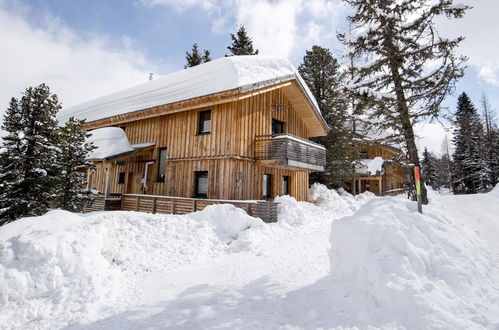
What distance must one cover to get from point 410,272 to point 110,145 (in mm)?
Answer: 16031

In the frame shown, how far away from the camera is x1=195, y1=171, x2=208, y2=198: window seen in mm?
14000

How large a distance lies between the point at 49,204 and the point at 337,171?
20.5 metres

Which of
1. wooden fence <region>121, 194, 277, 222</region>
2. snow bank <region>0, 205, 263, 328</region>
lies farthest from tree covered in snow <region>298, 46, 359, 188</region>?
snow bank <region>0, 205, 263, 328</region>

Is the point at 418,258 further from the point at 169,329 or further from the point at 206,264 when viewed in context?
the point at 206,264

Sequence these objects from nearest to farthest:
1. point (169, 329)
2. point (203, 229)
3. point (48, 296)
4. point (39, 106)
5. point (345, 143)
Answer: point (169, 329)
point (48, 296)
point (203, 229)
point (39, 106)
point (345, 143)

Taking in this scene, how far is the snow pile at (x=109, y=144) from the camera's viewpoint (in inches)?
559

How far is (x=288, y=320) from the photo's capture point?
11.8 feet

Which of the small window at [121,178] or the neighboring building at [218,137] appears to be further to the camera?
the small window at [121,178]

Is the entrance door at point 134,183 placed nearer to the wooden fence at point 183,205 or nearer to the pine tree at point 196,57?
the wooden fence at point 183,205

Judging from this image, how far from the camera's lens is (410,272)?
365 centimetres

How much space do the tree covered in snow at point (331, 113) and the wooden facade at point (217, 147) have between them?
5.15m

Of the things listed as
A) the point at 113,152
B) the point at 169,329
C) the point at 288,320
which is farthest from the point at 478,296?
the point at 113,152

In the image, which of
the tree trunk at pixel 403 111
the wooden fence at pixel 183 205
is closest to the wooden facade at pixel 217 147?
the wooden fence at pixel 183 205

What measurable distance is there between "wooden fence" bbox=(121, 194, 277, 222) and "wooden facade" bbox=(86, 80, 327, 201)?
1.68m
